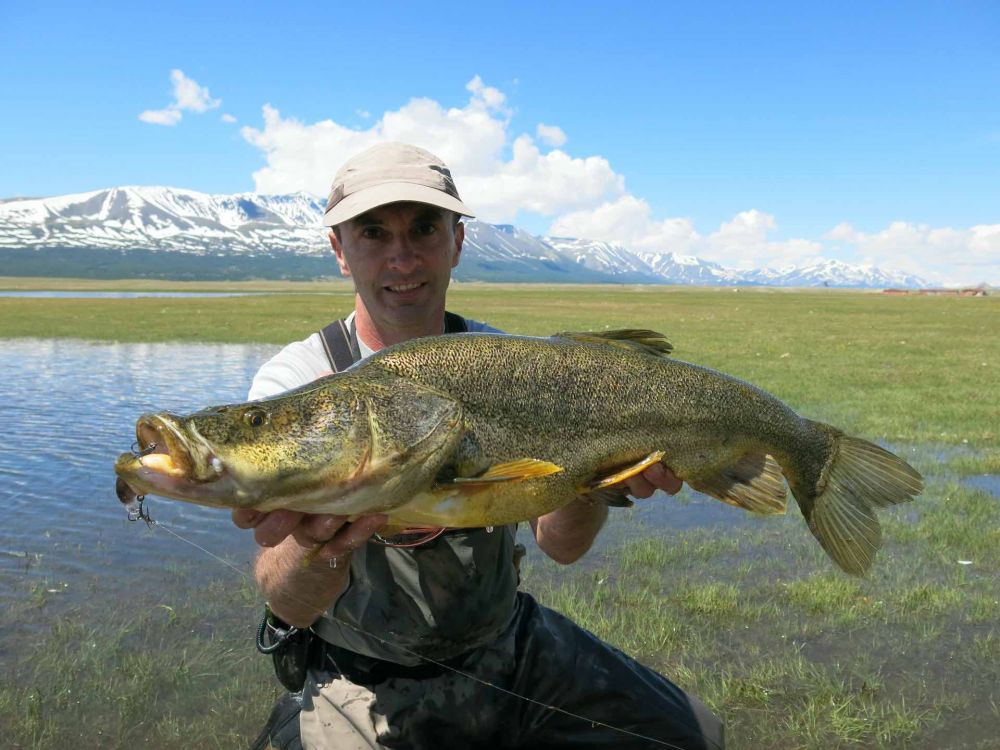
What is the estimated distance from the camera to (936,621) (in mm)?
6398

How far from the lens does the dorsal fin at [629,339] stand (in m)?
3.75

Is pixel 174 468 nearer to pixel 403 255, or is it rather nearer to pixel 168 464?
pixel 168 464

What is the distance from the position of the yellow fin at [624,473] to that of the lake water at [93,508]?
513 cm

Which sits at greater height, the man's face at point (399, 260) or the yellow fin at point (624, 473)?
the man's face at point (399, 260)

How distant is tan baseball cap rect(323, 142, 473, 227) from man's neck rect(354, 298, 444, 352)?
582 mm

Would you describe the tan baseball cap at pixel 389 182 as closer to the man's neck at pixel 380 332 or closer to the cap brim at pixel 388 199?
the cap brim at pixel 388 199

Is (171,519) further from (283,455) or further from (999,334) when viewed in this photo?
(999,334)

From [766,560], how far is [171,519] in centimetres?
Answer: 689

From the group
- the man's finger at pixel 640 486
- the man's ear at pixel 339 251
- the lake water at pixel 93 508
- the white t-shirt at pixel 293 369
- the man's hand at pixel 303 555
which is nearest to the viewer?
the man's hand at pixel 303 555

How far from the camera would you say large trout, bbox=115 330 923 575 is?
8.77 ft

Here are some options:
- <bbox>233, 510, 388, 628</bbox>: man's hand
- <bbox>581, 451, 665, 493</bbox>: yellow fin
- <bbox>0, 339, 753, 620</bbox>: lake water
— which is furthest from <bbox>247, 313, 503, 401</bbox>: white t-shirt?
<bbox>0, 339, 753, 620</bbox>: lake water

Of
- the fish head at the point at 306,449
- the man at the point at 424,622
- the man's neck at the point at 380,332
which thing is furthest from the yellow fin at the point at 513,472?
the man's neck at the point at 380,332

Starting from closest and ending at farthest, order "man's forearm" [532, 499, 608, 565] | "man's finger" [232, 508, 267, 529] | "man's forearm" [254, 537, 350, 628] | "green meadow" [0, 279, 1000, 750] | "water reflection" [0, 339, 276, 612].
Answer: "man's finger" [232, 508, 267, 529]
"man's forearm" [254, 537, 350, 628]
"man's forearm" [532, 499, 608, 565]
"green meadow" [0, 279, 1000, 750]
"water reflection" [0, 339, 276, 612]

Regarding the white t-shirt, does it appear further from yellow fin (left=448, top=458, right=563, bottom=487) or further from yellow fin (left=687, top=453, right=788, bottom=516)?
yellow fin (left=687, top=453, right=788, bottom=516)
